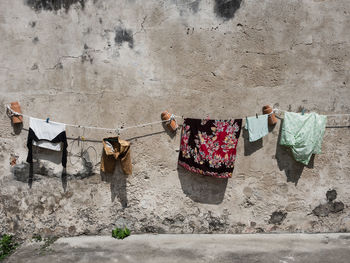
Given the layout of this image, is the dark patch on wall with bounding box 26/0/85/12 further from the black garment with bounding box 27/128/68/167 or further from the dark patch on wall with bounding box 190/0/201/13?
the black garment with bounding box 27/128/68/167

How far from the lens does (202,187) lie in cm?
435

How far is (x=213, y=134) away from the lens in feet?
13.5

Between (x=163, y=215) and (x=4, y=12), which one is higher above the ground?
(x=4, y=12)

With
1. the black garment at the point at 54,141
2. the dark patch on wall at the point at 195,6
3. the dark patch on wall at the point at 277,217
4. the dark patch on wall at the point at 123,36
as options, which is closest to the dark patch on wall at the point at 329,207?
the dark patch on wall at the point at 277,217

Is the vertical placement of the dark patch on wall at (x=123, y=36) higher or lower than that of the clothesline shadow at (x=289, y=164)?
higher

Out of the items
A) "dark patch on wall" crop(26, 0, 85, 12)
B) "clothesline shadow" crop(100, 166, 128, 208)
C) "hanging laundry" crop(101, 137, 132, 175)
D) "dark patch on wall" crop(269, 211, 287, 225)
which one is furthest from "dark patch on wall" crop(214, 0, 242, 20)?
"dark patch on wall" crop(269, 211, 287, 225)

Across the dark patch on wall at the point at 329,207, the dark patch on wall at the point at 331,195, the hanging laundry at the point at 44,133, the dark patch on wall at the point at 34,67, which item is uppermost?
the dark patch on wall at the point at 34,67

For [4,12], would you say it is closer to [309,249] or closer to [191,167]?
[191,167]

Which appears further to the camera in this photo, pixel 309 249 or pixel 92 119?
pixel 92 119

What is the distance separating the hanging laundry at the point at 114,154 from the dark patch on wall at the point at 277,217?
206 centimetres

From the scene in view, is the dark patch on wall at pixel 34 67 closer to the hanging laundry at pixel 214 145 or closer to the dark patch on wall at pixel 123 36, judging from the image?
the dark patch on wall at pixel 123 36

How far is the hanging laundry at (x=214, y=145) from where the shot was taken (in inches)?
162

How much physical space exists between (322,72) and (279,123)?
0.86 m

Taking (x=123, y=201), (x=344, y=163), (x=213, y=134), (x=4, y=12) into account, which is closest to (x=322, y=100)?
(x=344, y=163)
